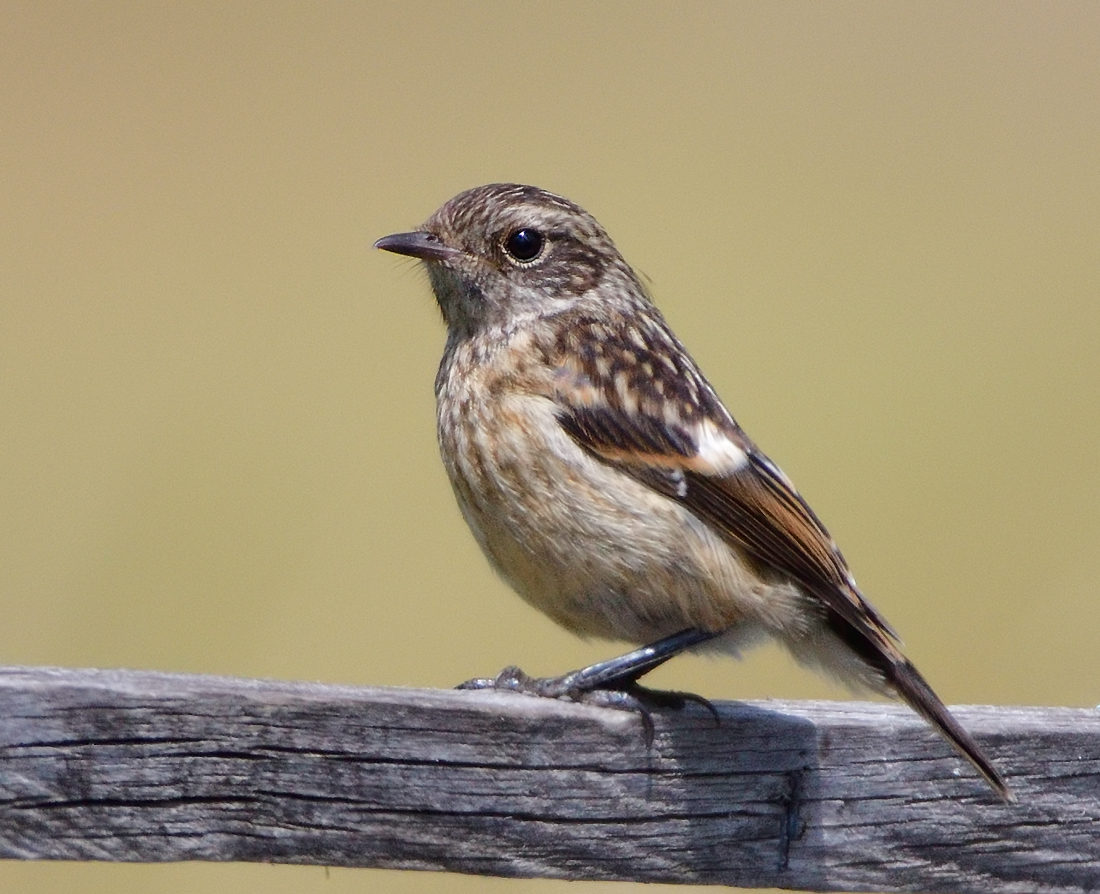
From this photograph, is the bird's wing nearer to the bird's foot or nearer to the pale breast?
the pale breast

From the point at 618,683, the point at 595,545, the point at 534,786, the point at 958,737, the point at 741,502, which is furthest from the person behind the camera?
the point at 741,502

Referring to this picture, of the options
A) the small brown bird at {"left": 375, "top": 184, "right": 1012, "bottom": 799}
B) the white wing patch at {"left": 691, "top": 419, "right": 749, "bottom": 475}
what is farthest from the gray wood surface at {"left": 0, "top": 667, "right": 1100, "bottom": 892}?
the white wing patch at {"left": 691, "top": 419, "right": 749, "bottom": 475}

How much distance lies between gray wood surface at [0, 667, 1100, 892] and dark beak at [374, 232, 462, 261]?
1842mm

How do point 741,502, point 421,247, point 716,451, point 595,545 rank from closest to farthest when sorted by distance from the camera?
point 595,545, point 741,502, point 716,451, point 421,247

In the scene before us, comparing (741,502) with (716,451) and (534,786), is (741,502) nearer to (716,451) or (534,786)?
(716,451)

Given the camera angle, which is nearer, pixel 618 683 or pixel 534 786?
pixel 534 786

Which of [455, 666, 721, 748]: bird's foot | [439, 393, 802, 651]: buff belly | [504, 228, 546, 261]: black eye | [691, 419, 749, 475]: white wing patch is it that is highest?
[504, 228, 546, 261]: black eye

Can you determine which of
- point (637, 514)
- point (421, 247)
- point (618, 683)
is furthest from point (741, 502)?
point (421, 247)

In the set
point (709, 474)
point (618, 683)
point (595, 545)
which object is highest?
point (709, 474)

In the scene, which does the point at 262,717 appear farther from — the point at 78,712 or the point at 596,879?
the point at 596,879

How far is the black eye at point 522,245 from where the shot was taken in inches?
175

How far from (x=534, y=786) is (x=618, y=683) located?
683 millimetres

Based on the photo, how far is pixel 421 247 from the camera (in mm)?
4379

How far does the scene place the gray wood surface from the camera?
7.98 feet
